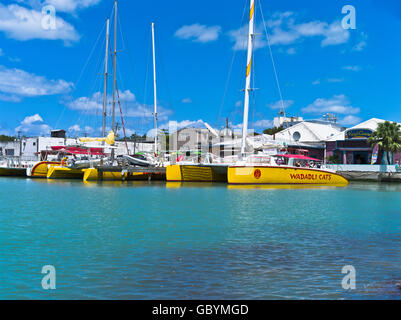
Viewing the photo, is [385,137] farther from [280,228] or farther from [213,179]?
[280,228]

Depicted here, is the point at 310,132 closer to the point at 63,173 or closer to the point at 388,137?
the point at 388,137

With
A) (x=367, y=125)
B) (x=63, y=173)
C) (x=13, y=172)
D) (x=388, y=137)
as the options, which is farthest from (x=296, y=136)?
(x=13, y=172)

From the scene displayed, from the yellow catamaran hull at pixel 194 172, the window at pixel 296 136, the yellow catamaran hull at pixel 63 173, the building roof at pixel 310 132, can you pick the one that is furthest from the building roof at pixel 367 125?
the yellow catamaran hull at pixel 63 173

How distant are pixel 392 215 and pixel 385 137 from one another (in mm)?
36213

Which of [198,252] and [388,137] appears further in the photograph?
[388,137]

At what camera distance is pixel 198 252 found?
10789mm

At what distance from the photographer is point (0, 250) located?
35.9 feet

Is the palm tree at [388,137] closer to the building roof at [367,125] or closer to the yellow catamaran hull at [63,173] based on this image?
the building roof at [367,125]

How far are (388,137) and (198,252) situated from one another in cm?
4708

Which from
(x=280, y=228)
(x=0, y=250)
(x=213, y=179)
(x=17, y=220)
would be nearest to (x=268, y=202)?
(x=280, y=228)

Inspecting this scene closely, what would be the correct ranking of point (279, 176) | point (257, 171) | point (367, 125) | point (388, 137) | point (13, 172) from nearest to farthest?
1. point (257, 171)
2. point (279, 176)
3. point (388, 137)
4. point (13, 172)
5. point (367, 125)

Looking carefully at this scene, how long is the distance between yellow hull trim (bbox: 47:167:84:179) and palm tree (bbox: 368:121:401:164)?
36.8m

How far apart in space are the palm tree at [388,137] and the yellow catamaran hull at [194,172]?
22764 mm

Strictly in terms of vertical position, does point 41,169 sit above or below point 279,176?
above
